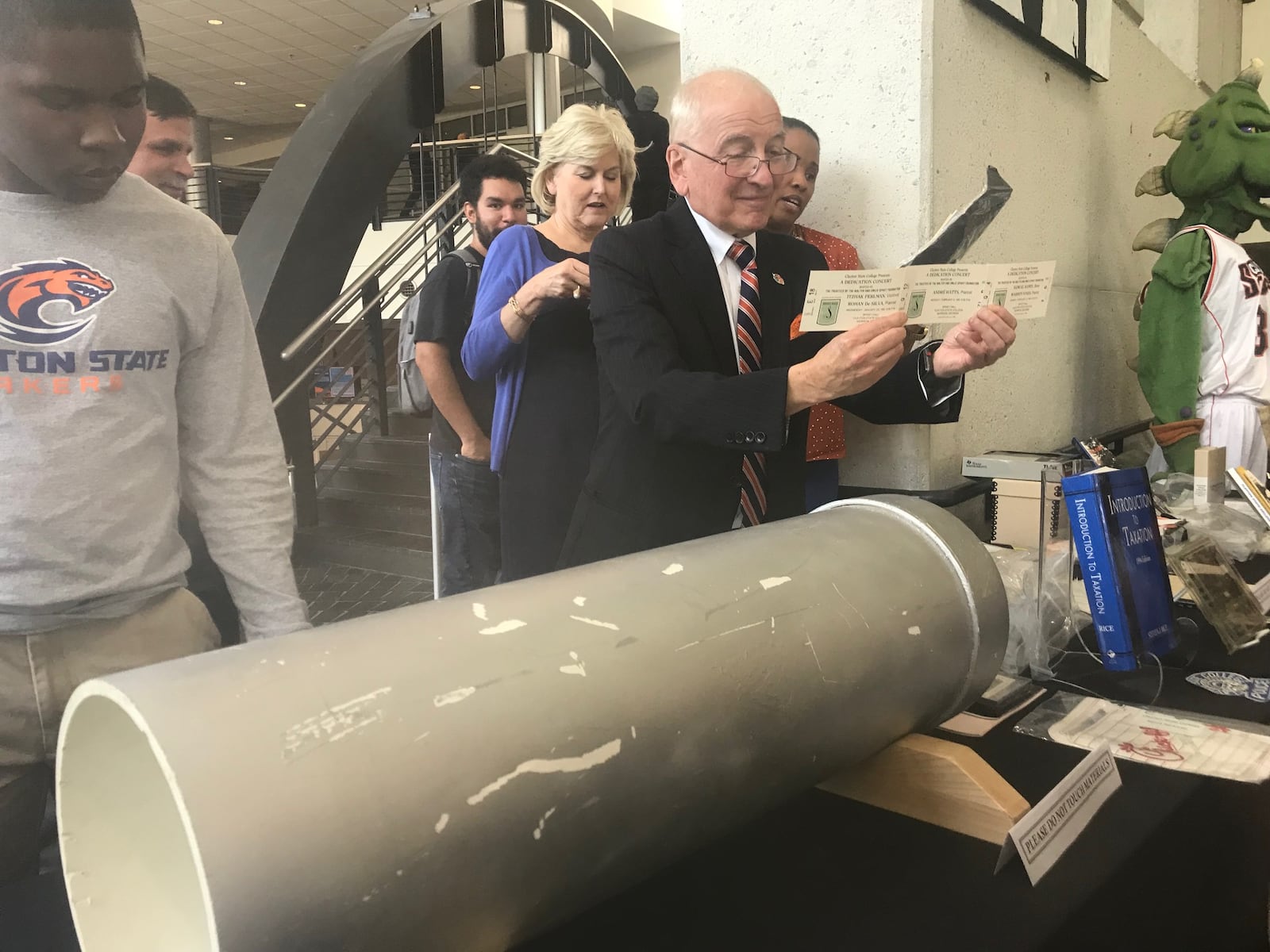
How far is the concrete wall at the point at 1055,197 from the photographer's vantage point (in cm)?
204

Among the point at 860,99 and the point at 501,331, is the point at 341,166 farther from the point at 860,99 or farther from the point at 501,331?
the point at 860,99

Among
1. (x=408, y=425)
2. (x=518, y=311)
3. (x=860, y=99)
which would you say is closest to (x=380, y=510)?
(x=408, y=425)

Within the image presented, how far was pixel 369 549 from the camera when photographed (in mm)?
1040

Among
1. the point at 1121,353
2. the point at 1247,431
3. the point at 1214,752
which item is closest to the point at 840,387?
the point at 1214,752

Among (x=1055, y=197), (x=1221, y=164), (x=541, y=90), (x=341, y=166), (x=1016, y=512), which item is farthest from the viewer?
(x=1221, y=164)

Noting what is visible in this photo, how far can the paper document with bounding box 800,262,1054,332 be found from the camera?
3.65 feet

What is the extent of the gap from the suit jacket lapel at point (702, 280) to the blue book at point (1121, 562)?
550 mm

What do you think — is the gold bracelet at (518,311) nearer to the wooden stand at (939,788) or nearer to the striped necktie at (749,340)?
the striped necktie at (749,340)

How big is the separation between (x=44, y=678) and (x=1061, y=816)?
0.96 meters

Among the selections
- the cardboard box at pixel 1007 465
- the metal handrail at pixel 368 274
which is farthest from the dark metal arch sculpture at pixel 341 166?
the cardboard box at pixel 1007 465

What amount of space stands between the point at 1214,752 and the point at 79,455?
4.17 ft

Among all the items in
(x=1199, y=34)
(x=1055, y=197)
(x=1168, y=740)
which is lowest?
(x=1168, y=740)

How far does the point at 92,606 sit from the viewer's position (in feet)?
2.65

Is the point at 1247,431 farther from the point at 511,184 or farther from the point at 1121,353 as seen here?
the point at 511,184
